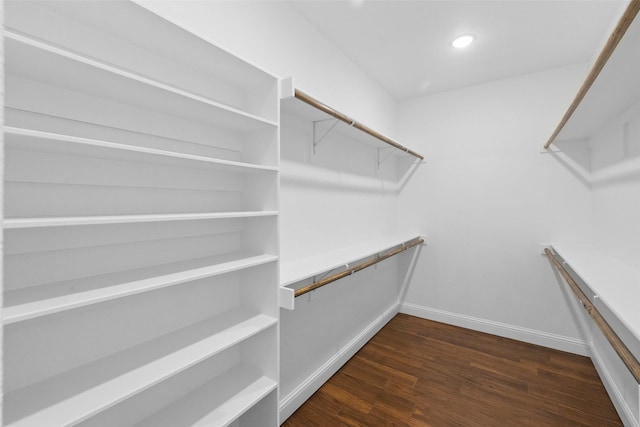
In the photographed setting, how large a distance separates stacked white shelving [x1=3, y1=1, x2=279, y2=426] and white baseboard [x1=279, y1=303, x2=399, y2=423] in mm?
367

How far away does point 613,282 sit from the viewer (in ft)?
4.42

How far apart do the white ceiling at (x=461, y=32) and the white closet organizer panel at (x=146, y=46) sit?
2.81 feet

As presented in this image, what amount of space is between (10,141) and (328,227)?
168 centimetres

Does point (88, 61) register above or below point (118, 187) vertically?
above

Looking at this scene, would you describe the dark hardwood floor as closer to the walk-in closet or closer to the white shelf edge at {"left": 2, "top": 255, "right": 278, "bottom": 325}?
the walk-in closet

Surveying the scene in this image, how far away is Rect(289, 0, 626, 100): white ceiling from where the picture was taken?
1.84 meters

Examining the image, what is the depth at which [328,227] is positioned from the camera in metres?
2.19

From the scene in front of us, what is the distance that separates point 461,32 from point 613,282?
1.78 metres

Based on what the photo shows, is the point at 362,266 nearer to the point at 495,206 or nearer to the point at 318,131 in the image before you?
the point at 318,131

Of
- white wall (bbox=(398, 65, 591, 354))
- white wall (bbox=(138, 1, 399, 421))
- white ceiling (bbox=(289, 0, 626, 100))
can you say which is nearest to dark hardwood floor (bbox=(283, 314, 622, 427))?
white wall (bbox=(138, 1, 399, 421))

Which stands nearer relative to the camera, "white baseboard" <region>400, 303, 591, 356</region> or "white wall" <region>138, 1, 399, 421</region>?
"white wall" <region>138, 1, 399, 421</region>

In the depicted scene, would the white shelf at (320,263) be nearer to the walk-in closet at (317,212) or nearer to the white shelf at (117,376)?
the walk-in closet at (317,212)

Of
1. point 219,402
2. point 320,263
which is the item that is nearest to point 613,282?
point 320,263

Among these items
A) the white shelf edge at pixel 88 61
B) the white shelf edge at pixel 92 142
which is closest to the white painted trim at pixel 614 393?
the white shelf edge at pixel 92 142
